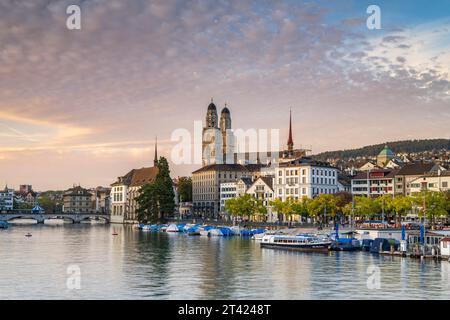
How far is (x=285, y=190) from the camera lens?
5000 inches

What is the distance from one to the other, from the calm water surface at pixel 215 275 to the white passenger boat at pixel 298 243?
2.53 metres

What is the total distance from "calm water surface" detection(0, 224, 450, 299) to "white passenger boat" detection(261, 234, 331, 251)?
2527 millimetres

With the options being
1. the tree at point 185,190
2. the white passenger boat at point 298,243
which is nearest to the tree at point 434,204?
the white passenger boat at point 298,243

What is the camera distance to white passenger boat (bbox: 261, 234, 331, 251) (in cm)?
6869

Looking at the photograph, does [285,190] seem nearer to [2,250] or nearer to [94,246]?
[94,246]

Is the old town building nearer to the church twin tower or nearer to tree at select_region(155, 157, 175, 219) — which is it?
the church twin tower

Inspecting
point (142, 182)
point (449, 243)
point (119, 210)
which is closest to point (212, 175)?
point (142, 182)

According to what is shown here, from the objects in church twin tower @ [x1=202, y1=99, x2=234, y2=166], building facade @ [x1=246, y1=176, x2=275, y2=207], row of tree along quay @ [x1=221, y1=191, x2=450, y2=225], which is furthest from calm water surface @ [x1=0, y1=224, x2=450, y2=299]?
church twin tower @ [x1=202, y1=99, x2=234, y2=166]

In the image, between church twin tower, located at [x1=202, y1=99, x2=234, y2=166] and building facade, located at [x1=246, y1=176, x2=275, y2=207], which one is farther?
church twin tower, located at [x1=202, y1=99, x2=234, y2=166]

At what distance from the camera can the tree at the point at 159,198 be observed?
13475 centimetres
